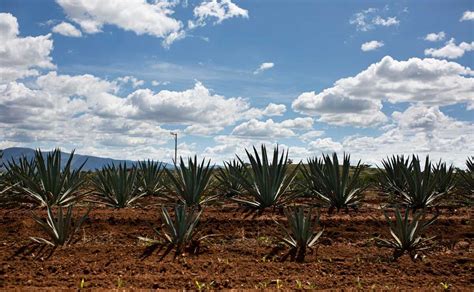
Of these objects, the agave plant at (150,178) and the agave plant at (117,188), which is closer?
the agave plant at (117,188)

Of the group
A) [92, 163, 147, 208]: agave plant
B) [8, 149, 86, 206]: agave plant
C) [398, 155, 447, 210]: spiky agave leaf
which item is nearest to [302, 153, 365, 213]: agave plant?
[398, 155, 447, 210]: spiky agave leaf

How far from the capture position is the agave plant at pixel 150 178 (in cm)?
1167

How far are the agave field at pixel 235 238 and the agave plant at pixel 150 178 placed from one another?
90cm

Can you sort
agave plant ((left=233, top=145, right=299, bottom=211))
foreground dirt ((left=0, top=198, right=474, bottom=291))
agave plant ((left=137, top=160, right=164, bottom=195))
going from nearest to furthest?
foreground dirt ((left=0, top=198, right=474, bottom=291))
agave plant ((left=233, top=145, right=299, bottom=211))
agave plant ((left=137, top=160, right=164, bottom=195))

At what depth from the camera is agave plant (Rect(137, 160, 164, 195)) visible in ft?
38.3

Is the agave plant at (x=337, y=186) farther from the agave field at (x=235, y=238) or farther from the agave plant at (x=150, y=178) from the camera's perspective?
the agave plant at (x=150, y=178)

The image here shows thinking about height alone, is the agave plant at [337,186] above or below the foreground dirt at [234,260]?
above

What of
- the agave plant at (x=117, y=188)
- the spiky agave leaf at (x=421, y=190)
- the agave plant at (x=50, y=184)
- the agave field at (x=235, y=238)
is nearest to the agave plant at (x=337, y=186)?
the agave field at (x=235, y=238)

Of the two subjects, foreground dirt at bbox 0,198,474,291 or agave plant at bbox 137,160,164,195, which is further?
agave plant at bbox 137,160,164,195

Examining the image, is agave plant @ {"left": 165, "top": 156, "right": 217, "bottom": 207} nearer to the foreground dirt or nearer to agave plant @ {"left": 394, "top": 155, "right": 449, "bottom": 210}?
the foreground dirt

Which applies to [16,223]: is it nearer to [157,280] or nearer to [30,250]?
[30,250]

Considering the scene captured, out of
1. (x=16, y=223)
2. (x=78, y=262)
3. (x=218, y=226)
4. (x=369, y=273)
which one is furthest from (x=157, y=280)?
(x=16, y=223)

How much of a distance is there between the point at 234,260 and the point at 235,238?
148 centimetres

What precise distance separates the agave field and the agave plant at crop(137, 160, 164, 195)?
0.90 m
